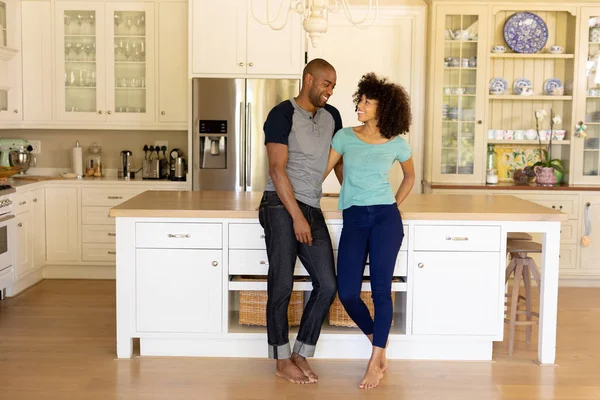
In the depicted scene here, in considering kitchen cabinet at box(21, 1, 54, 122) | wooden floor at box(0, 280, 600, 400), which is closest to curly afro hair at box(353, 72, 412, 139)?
wooden floor at box(0, 280, 600, 400)

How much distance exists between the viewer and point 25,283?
562 centimetres

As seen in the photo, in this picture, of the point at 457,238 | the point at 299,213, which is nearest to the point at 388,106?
the point at 299,213

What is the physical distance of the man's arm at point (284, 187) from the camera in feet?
11.4

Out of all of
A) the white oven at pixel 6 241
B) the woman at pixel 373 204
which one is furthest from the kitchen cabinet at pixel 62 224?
the woman at pixel 373 204

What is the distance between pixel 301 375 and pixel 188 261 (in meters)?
0.81

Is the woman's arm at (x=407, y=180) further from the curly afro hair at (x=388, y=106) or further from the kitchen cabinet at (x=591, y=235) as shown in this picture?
the kitchen cabinet at (x=591, y=235)

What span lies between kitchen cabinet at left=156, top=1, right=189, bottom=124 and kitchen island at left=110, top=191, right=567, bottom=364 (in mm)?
2287

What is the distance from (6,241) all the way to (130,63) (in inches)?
68.0

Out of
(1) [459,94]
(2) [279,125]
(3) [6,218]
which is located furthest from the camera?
(1) [459,94]

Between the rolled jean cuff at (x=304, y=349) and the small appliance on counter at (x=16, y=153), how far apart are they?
10.9 ft

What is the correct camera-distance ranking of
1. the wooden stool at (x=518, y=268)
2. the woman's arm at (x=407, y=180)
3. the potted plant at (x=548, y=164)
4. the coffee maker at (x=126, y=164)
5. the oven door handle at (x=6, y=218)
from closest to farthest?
the woman's arm at (x=407, y=180)
the wooden stool at (x=518, y=268)
the oven door handle at (x=6, y=218)
the potted plant at (x=548, y=164)
the coffee maker at (x=126, y=164)

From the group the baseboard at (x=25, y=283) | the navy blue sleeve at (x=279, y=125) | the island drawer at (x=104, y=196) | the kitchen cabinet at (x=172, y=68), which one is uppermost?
the kitchen cabinet at (x=172, y=68)

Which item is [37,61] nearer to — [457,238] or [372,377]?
[457,238]

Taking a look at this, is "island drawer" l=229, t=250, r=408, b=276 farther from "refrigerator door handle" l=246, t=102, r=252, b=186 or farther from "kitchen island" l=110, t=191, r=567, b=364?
"refrigerator door handle" l=246, t=102, r=252, b=186
